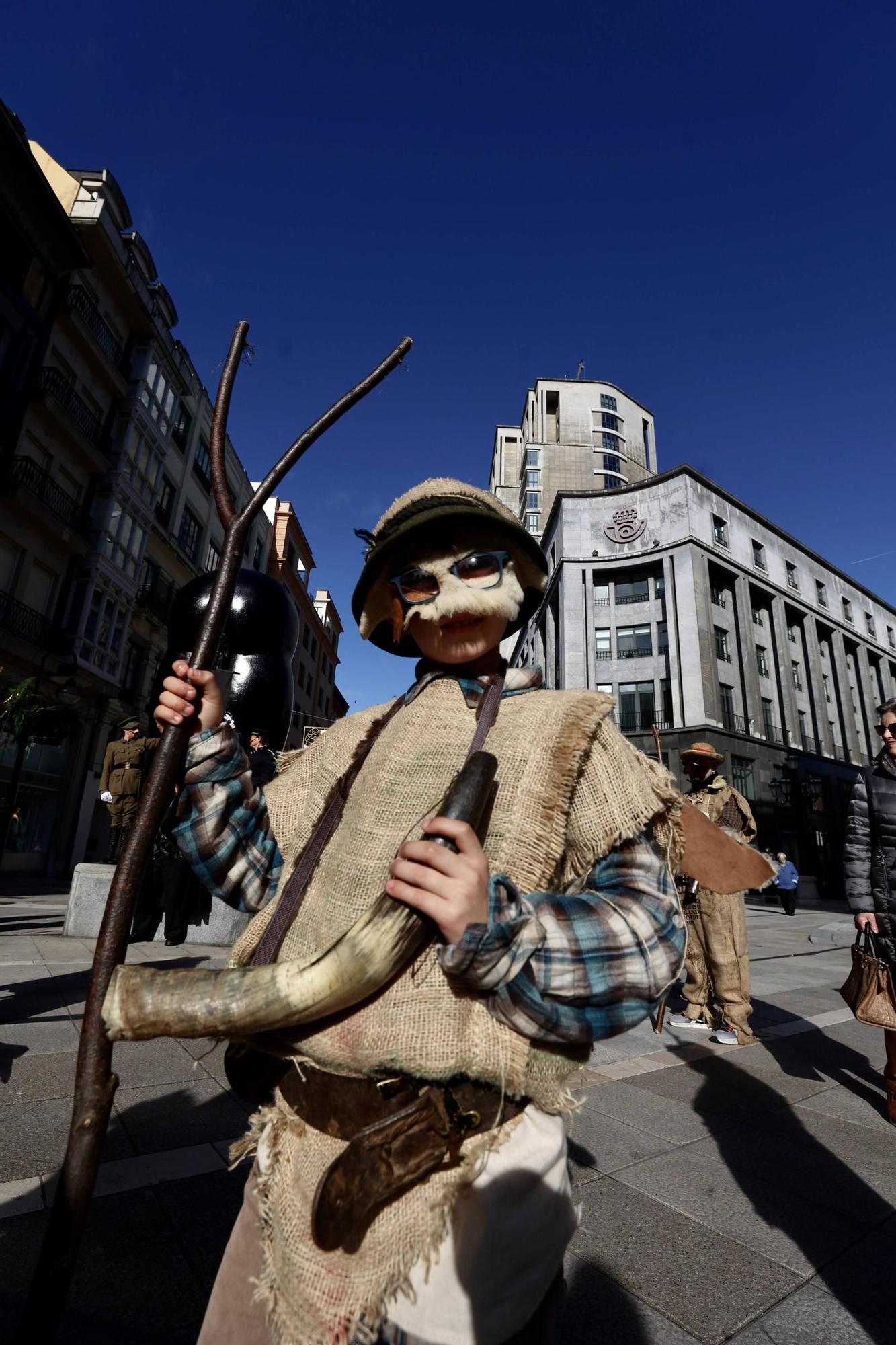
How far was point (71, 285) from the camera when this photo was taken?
19422 millimetres

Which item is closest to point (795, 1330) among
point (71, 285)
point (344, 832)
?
point (344, 832)

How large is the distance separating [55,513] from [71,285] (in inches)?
283

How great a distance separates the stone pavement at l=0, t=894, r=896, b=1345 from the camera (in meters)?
1.92

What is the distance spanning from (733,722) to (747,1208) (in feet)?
95.7

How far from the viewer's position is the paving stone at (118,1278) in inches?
68.6

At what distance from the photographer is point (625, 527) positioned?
3331 centimetres

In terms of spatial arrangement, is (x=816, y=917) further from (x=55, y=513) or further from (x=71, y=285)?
(x=71, y=285)

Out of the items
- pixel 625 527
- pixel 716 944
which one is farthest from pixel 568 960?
pixel 625 527

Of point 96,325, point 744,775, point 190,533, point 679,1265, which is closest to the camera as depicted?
point 679,1265

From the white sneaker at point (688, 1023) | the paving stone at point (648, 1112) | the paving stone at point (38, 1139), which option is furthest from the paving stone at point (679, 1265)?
the white sneaker at point (688, 1023)

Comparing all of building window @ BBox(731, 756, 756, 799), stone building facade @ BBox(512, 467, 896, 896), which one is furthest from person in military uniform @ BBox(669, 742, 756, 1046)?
building window @ BBox(731, 756, 756, 799)

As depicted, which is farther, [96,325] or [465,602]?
[96,325]

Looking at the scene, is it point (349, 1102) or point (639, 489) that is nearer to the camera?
point (349, 1102)

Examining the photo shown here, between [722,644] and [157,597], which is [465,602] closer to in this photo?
[157,597]
